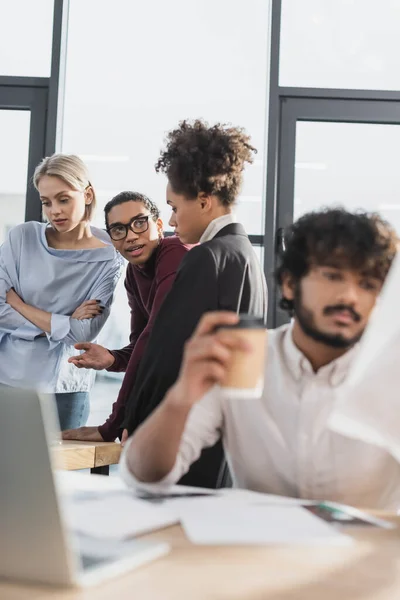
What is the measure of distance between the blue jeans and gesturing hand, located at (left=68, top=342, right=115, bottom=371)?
28cm

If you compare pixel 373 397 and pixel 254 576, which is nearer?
pixel 254 576

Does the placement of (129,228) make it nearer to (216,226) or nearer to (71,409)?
(216,226)

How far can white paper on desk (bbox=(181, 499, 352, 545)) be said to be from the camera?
916mm

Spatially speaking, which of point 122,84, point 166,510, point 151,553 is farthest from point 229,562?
point 122,84

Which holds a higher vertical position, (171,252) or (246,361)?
(171,252)

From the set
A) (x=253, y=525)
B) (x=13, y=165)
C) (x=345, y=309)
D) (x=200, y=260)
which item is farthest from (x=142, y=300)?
(x=253, y=525)

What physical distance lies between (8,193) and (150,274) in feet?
4.26

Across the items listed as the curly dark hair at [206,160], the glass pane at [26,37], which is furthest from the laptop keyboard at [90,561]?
the glass pane at [26,37]

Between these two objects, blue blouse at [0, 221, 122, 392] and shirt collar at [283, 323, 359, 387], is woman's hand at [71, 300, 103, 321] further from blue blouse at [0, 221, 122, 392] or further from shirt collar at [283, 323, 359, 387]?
shirt collar at [283, 323, 359, 387]

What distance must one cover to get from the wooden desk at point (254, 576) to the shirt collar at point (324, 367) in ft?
1.64

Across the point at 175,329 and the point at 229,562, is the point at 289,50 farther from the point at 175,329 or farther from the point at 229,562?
the point at 229,562

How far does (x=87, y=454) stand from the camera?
2172 millimetres

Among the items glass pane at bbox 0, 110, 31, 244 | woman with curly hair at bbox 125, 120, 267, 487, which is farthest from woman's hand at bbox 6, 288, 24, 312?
glass pane at bbox 0, 110, 31, 244

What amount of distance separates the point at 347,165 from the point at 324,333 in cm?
212
